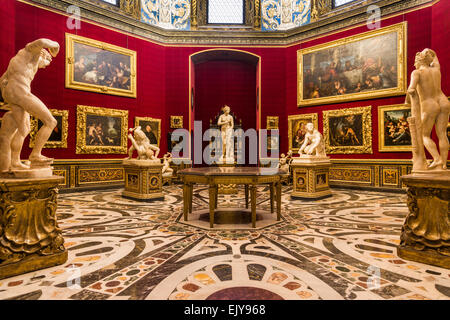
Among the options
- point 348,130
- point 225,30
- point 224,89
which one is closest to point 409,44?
point 348,130

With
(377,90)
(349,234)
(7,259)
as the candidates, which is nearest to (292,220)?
(349,234)

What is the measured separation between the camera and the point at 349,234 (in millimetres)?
4395

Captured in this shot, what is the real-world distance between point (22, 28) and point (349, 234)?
11506mm

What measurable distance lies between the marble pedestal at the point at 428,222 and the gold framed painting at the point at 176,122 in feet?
34.8

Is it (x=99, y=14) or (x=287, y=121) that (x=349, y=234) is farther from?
(x=99, y=14)

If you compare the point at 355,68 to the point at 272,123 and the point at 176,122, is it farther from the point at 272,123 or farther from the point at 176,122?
the point at 176,122

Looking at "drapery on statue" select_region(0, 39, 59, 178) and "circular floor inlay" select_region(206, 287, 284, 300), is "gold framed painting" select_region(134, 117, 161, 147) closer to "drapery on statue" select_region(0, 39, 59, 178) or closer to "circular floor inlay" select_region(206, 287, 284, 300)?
"drapery on statue" select_region(0, 39, 59, 178)

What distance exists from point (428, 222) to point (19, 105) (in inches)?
200

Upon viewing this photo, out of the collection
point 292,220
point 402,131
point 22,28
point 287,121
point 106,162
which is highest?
point 22,28

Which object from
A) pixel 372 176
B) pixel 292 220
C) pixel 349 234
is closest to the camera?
pixel 349 234

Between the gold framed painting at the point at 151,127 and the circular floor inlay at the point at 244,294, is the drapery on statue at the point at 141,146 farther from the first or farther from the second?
the circular floor inlay at the point at 244,294

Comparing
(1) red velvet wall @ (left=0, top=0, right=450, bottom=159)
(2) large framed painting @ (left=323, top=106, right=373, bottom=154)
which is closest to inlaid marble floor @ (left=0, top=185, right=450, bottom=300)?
(2) large framed painting @ (left=323, top=106, right=373, bottom=154)

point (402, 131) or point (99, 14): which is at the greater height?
point (99, 14)
